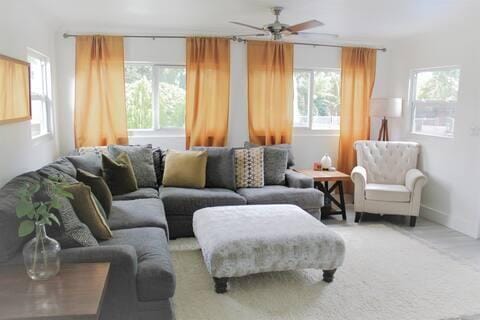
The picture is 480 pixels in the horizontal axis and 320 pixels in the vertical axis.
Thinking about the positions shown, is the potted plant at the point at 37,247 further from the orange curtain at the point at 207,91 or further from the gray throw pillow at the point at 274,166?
the orange curtain at the point at 207,91

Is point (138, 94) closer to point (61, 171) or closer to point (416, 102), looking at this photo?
point (61, 171)

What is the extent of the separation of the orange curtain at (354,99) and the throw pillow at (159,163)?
2578mm

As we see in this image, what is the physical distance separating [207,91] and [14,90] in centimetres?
247

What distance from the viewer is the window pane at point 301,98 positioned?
223 inches

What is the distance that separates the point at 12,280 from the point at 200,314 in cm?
125

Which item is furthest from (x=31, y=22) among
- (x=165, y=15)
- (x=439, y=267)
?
(x=439, y=267)

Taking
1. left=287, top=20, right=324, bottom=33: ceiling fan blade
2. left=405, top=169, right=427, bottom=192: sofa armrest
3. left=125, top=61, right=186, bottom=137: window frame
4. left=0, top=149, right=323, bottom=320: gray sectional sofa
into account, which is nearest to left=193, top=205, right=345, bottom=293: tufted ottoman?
left=0, top=149, right=323, bottom=320: gray sectional sofa

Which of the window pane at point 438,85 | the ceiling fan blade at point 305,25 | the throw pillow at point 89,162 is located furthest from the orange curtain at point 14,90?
the window pane at point 438,85

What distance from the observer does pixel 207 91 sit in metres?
5.16

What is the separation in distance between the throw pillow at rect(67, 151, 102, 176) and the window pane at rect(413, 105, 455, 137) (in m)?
4.10

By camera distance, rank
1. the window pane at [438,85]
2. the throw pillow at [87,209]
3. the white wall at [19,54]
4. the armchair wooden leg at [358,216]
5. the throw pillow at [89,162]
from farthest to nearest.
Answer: the armchair wooden leg at [358,216] → the window pane at [438,85] → the throw pillow at [89,162] → the white wall at [19,54] → the throw pillow at [87,209]

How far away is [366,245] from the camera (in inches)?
158

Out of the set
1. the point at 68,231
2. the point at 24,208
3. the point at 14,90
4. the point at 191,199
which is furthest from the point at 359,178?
the point at 24,208

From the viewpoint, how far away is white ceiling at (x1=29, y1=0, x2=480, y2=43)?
12.2ft
